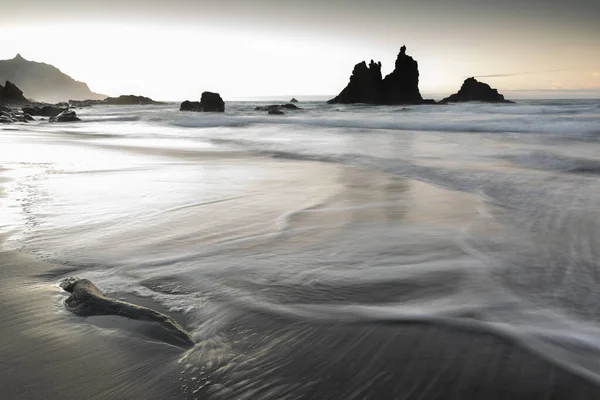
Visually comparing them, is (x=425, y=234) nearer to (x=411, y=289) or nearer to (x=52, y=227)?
(x=411, y=289)

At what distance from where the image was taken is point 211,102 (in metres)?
47.6

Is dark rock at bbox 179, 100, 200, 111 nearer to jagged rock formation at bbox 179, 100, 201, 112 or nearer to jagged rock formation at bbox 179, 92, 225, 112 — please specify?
jagged rock formation at bbox 179, 100, 201, 112

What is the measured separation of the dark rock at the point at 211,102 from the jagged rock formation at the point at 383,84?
40.2 meters

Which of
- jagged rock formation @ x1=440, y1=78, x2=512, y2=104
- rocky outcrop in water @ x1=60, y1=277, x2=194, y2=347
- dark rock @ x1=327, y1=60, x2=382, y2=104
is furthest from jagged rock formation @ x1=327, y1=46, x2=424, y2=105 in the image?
rocky outcrop in water @ x1=60, y1=277, x2=194, y2=347

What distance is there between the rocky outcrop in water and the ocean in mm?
92

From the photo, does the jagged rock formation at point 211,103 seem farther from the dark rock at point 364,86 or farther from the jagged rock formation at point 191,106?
the dark rock at point 364,86

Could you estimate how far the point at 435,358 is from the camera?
2.21m

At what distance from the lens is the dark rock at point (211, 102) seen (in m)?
47.3

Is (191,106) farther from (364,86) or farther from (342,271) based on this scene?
(342,271)

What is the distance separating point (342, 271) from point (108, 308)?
173 cm

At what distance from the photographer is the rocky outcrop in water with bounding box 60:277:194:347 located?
242 centimetres

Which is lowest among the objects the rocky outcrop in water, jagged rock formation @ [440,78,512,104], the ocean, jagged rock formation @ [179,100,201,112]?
the ocean

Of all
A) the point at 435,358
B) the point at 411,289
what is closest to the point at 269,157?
the point at 411,289

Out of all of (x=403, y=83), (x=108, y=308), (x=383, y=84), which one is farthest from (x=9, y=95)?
(x=108, y=308)
